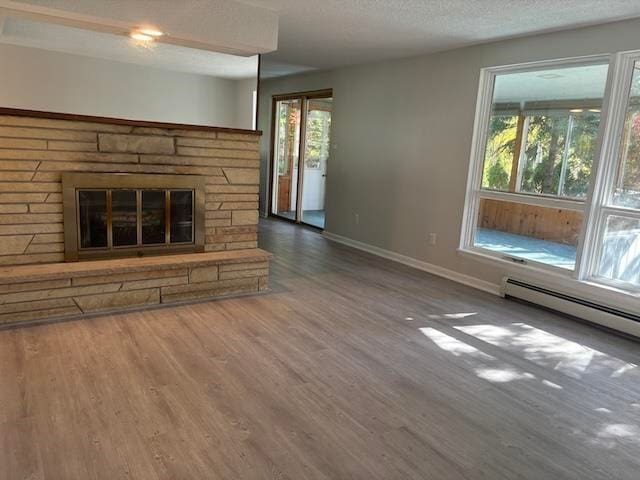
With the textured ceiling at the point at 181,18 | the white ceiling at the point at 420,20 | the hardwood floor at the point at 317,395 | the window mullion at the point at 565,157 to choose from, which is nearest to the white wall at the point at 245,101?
the textured ceiling at the point at 181,18

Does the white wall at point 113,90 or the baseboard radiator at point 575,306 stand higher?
the white wall at point 113,90

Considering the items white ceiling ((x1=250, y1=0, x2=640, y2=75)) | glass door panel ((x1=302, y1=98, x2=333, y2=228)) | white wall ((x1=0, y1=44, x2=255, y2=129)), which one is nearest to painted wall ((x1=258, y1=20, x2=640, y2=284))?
white ceiling ((x1=250, y1=0, x2=640, y2=75))

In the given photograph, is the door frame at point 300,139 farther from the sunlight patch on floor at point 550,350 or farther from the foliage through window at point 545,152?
the sunlight patch on floor at point 550,350

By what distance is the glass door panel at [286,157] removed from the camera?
785 cm

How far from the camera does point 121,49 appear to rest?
3500 mm

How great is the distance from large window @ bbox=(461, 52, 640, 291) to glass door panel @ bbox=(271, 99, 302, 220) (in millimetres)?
3764

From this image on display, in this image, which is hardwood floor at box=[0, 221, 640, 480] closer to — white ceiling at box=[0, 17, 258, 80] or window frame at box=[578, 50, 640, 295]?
window frame at box=[578, 50, 640, 295]

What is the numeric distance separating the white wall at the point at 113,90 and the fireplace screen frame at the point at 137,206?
0.46 metres

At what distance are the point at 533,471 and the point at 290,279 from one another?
2990mm

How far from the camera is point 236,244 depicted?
430 cm

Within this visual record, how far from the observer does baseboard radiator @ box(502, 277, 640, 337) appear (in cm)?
355

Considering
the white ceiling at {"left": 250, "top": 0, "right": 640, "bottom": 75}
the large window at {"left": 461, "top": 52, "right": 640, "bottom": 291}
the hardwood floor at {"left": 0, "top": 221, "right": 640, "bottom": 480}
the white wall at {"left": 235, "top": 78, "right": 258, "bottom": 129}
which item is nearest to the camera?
the hardwood floor at {"left": 0, "top": 221, "right": 640, "bottom": 480}

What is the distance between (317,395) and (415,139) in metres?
3.66

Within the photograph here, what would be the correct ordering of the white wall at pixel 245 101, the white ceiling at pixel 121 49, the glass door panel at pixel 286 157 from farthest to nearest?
the glass door panel at pixel 286 157 < the white wall at pixel 245 101 < the white ceiling at pixel 121 49
